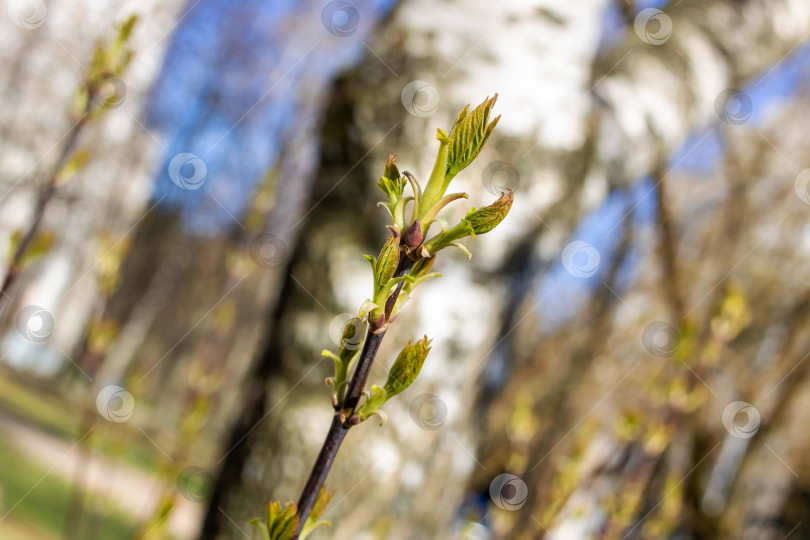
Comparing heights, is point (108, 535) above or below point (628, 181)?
below

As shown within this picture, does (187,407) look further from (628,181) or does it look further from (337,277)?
(628,181)

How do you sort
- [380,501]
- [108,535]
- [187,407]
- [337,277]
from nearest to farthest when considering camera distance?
[380,501] → [337,277] → [187,407] → [108,535]

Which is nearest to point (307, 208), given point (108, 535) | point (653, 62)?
point (653, 62)

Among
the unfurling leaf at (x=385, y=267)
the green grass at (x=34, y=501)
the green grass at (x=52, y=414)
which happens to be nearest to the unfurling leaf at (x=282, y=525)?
the unfurling leaf at (x=385, y=267)

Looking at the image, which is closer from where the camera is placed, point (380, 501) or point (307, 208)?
point (380, 501)

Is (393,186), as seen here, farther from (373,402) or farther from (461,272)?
(461,272)

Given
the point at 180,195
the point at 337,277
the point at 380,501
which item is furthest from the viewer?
the point at 180,195

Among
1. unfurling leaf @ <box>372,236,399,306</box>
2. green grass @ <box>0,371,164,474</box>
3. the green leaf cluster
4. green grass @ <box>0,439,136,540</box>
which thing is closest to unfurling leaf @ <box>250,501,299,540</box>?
the green leaf cluster

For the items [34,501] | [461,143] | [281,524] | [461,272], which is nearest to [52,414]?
[34,501]

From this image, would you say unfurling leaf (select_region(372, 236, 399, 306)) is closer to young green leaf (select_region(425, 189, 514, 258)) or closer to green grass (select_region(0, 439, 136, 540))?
young green leaf (select_region(425, 189, 514, 258))
